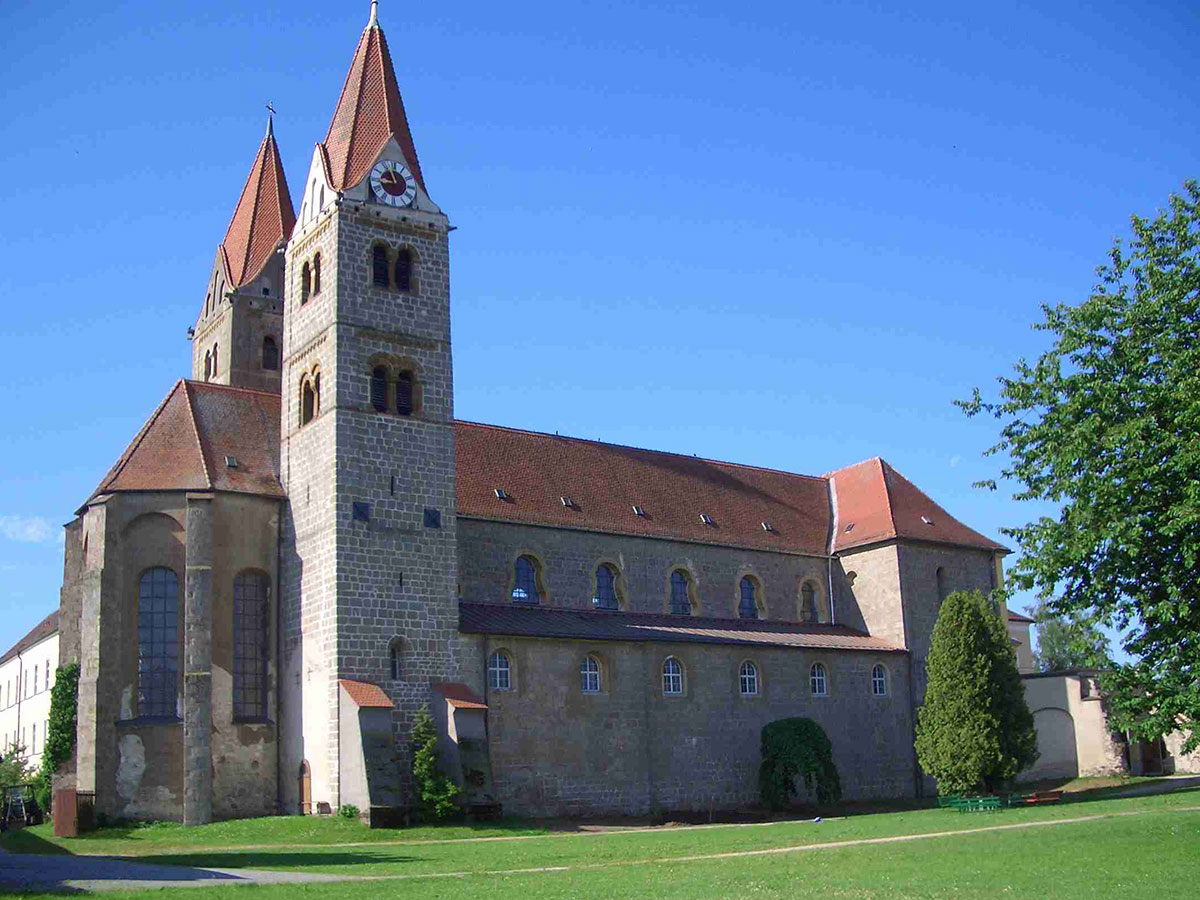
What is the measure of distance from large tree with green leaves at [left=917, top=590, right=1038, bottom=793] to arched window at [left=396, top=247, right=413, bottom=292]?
20.0m

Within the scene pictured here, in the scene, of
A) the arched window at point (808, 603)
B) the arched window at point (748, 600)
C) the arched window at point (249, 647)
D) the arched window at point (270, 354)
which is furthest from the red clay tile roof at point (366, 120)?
the arched window at point (808, 603)

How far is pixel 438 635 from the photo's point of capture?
39.6m

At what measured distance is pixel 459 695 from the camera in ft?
127

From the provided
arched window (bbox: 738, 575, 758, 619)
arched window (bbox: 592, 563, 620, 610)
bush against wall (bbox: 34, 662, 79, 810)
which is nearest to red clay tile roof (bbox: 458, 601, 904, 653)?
arched window (bbox: 592, 563, 620, 610)

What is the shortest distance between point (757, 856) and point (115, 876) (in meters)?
11.7

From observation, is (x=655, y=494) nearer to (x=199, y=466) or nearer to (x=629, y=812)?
(x=629, y=812)

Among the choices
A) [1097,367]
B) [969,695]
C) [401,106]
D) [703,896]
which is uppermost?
[401,106]

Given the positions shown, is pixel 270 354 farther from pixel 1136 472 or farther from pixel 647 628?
pixel 1136 472

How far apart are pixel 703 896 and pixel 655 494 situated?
103 ft

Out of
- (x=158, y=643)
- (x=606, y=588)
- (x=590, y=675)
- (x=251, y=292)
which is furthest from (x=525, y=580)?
(x=251, y=292)

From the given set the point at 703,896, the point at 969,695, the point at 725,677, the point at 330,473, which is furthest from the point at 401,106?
the point at 703,896

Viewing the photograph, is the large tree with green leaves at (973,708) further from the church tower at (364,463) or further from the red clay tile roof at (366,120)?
the red clay tile roof at (366,120)

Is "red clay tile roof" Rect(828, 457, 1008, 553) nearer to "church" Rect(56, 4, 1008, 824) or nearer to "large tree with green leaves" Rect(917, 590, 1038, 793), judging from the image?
"church" Rect(56, 4, 1008, 824)

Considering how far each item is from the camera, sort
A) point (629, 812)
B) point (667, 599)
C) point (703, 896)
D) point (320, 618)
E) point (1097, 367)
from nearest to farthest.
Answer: point (703, 896)
point (1097, 367)
point (320, 618)
point (629, 812)
point (667, 599)
